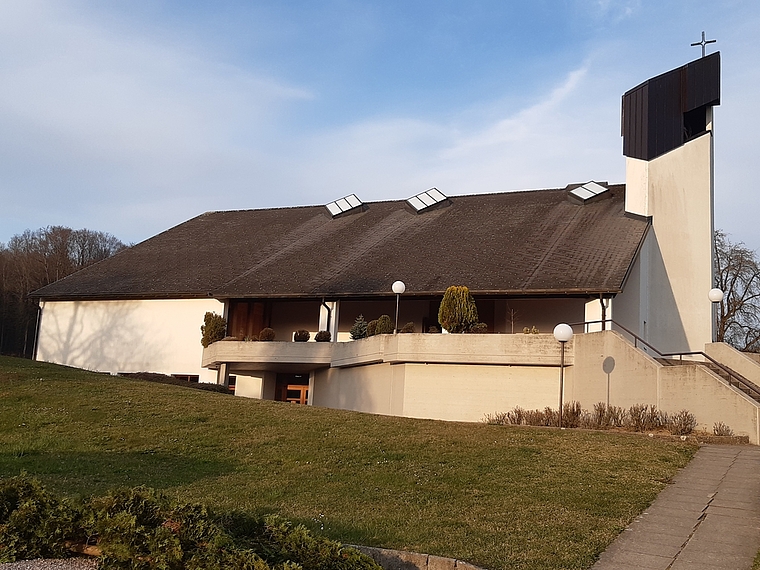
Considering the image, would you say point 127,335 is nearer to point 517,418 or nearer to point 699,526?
point 517,418

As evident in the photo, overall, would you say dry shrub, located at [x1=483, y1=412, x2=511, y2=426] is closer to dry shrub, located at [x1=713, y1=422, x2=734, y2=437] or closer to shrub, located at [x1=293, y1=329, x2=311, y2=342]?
dry shrub, located at [x1=713, y1=422, x2=734, y2=437]

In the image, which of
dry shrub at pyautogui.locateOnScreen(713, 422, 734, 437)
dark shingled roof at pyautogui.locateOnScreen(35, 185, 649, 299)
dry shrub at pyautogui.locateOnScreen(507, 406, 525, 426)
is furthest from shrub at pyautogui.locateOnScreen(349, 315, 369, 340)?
dry shrub at pyautogui.locateOnScreen(713, 422, 734, 437)

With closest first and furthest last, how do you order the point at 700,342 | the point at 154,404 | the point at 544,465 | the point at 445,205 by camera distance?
1. the point at 544,465
2. the point at 154,404
3. the point at 700,342
4. the point at 445,205

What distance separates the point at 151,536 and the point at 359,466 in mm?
Answer: 5975

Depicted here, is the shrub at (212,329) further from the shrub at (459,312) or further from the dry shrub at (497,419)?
the dry shrub at (497,419)

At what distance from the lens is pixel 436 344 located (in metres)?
21.5

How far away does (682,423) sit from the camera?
1588 centimetres

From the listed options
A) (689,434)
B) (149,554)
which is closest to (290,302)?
(689,434)

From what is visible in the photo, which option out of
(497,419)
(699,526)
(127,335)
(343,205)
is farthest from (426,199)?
(699,526)

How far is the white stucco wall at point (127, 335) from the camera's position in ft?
94.9

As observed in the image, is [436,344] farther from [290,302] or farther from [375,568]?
[375,568]

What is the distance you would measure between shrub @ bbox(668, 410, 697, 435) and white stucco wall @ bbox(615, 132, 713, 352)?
989cm

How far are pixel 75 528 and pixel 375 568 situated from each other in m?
2.55

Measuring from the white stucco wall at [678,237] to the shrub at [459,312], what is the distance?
6957mm
